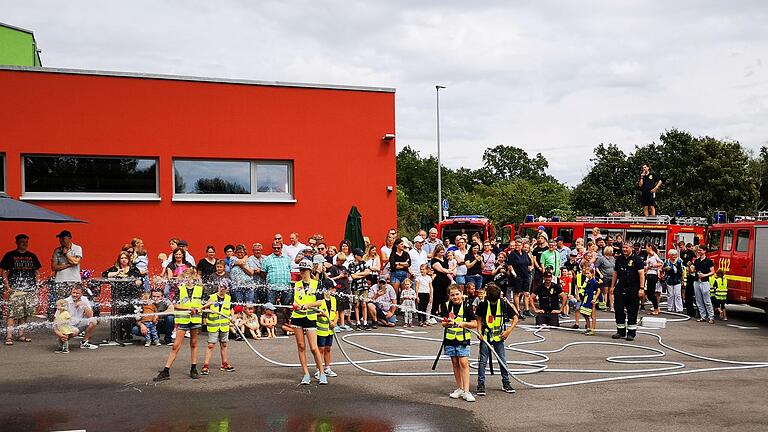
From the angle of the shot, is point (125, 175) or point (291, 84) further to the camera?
point (291, 84)

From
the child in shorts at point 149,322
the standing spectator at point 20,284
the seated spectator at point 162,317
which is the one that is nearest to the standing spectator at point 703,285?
the seated spectator at point 162,317

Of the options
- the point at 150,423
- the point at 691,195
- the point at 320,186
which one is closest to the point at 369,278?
the point at 320,186

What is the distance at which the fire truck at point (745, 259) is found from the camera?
18.8 m

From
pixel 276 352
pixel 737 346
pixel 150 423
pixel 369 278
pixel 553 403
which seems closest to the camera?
pixel 150 423

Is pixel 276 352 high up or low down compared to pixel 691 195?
down

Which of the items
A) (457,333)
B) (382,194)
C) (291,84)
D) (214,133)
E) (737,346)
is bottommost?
(737,346)

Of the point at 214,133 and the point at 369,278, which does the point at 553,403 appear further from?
the point at 214,133

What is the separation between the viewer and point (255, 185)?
20.5 m

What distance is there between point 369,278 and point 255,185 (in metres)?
4.41

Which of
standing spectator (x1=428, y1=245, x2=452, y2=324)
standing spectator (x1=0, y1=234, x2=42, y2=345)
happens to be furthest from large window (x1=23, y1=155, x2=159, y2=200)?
standing spectator (x1=428, y1=245, x2=452, y2=324)

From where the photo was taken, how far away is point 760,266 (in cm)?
1878

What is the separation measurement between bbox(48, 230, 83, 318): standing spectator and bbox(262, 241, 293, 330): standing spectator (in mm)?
3842

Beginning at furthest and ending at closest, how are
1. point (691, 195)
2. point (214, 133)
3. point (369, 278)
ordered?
point (691, 195) < point (214, 133) < point (369, 278)

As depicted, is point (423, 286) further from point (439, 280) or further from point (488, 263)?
point (488, 263)
